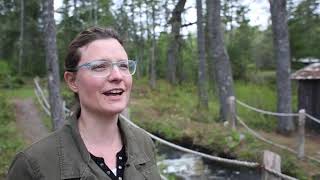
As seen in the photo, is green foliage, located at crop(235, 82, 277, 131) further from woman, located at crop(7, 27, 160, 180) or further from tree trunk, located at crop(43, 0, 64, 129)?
woman, located at crop(7, 27, 160, 180)

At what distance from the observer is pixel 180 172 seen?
10102 millimetres

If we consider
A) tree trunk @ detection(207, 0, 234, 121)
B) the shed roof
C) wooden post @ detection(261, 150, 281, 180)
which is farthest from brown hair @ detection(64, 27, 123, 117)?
the shed roof

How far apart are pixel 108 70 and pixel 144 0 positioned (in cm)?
2515

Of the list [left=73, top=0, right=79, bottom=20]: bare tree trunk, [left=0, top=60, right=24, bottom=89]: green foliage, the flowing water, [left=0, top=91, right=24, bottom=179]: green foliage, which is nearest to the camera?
[left=0, top=91, right=24, bottom=179]: green foliage

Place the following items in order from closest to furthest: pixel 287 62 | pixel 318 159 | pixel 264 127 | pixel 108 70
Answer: pixel 108 70 < pixel 318 159 < pixel 287 62 < pixel 264 127

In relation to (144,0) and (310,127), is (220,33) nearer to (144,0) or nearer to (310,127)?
(310,127)

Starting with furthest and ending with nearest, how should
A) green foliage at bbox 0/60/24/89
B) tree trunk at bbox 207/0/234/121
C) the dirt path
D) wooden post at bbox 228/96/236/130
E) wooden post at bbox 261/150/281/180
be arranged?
green foliage at bbox 0/60/24/89, tree trunk at bbox 207/0/234/121, the dirt path, wooden post at bbox 228/96/236/130, wooden post at bbox 261/150/281/180

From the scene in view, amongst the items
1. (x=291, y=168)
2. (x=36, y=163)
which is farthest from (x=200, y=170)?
(x=36, y=163)

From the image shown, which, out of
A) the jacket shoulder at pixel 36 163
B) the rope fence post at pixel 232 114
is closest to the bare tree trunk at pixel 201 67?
the rope fence post at pixel 232 114

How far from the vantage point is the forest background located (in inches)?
623

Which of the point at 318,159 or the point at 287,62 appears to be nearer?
the point at 318,159

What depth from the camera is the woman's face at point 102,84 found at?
209 cm

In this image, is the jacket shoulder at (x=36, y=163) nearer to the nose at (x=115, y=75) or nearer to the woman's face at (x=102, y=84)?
the woman's face at (x=102, y=84)

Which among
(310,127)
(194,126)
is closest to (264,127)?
(310,127)
